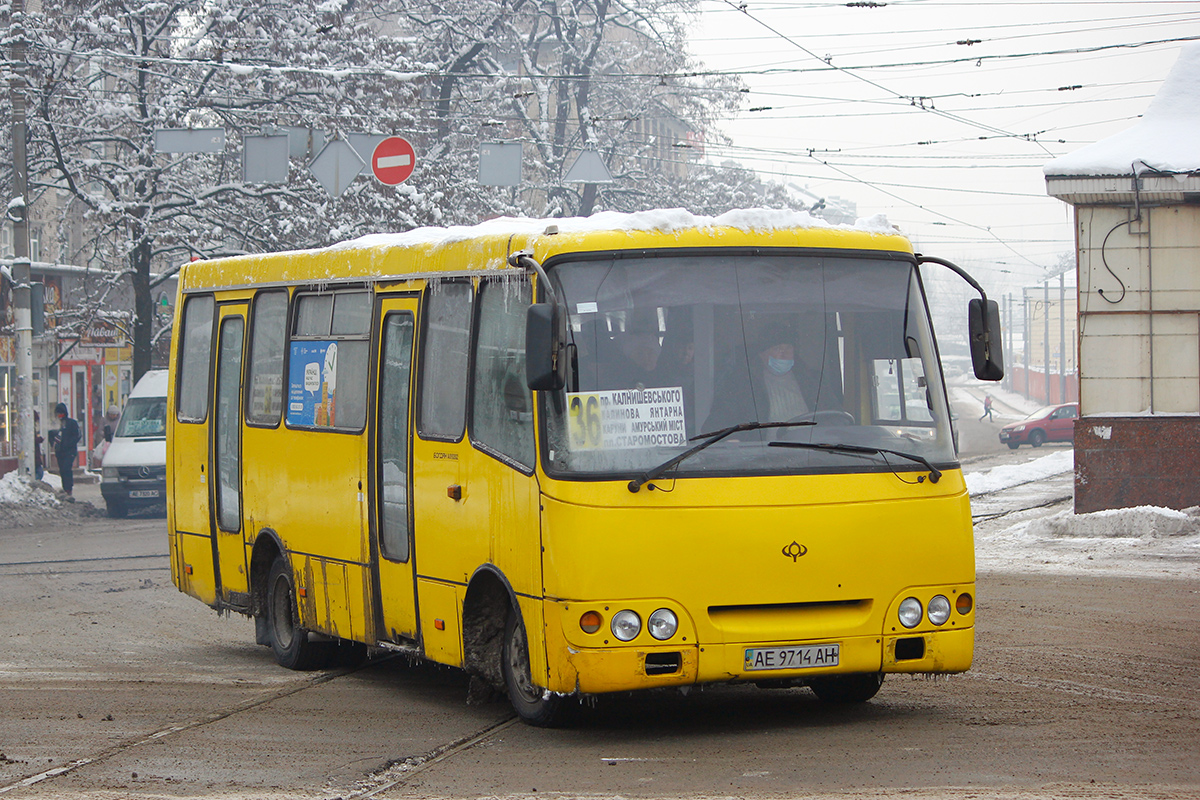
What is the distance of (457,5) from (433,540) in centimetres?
3339

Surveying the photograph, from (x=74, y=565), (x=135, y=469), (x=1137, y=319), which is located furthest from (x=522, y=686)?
(x=135, y=469)

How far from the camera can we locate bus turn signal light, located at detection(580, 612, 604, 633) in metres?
7.32

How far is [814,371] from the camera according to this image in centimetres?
781

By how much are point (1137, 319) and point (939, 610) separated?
13.2 m

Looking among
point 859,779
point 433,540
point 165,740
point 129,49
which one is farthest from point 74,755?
point 129,49

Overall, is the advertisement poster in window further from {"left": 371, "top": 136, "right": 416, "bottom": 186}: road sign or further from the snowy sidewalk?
{"left": 371, "top": 136, "right": 416, "bottom": 186}: road sign

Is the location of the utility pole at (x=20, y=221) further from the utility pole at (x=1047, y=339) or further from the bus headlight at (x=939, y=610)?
the utility pole at (x=1047, y=339)

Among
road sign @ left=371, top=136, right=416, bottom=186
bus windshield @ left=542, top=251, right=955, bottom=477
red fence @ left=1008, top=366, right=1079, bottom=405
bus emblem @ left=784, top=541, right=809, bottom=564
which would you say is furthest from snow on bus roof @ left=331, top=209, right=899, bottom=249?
red fence @ left=1008, top=366, right=1079, bottom=405

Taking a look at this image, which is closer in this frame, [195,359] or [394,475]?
[394,475]

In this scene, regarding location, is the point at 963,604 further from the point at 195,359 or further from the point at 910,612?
the point at 195,359

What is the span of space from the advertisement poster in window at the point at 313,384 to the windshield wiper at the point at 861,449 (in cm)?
352

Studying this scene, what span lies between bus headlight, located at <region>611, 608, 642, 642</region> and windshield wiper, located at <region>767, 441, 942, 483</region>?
39.7 inches

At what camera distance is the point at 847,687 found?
862 cm

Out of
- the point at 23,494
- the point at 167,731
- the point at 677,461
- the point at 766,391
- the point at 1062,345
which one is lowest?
the point at 23,494
